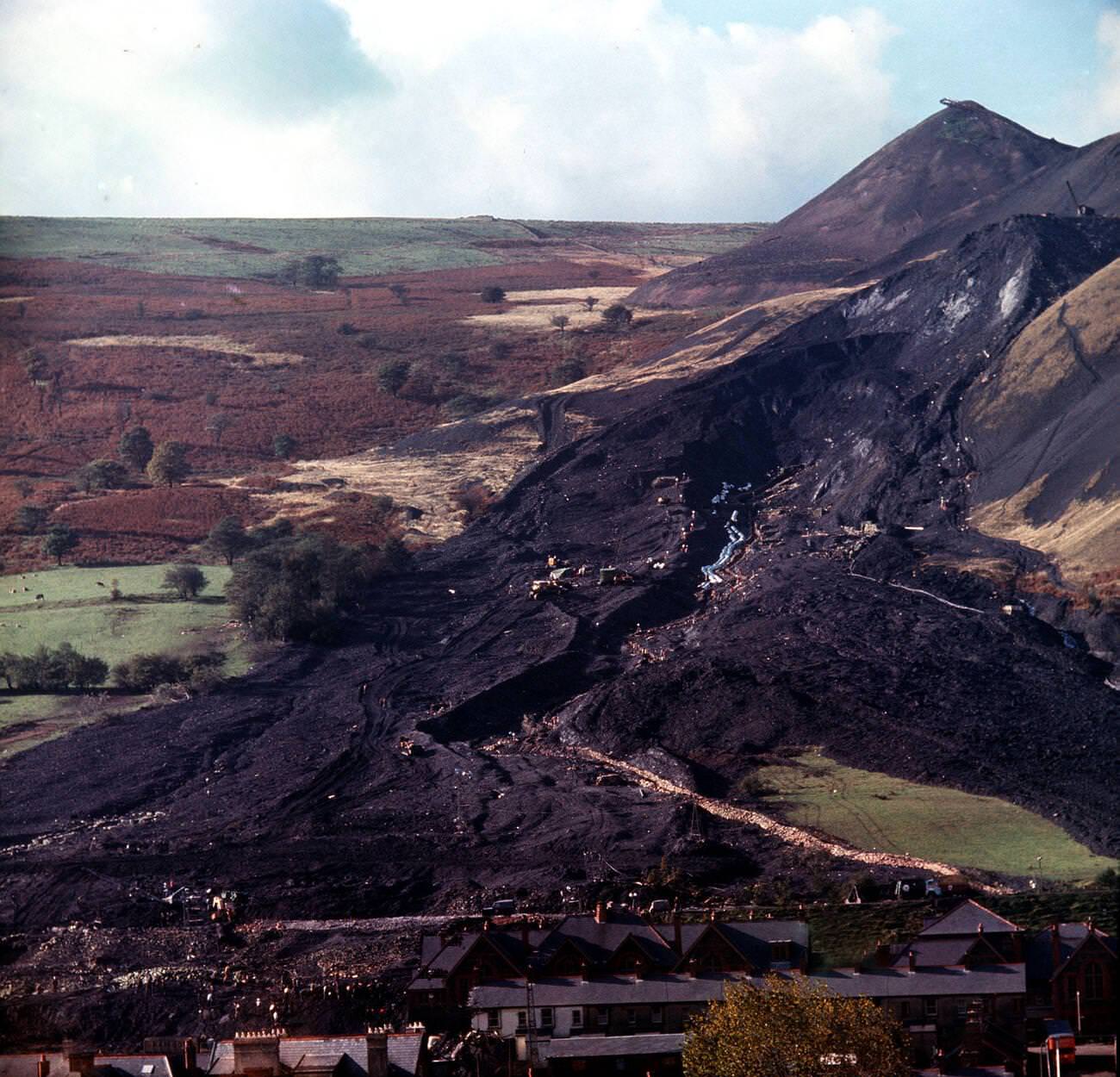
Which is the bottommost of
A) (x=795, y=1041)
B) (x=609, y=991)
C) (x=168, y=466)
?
(x=795, y=1041)

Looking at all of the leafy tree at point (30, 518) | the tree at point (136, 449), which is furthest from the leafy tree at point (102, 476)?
the leafy tree at point (30, 518)

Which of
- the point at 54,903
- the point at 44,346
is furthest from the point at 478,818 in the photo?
the point at 44,346

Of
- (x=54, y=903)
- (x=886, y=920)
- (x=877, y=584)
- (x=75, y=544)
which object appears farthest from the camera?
(x=75, y=544)

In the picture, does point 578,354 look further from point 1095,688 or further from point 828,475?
point 1095,688

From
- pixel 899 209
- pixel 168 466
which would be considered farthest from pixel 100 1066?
pixel 899 209

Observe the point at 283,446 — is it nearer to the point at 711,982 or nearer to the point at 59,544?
the point at 59,544

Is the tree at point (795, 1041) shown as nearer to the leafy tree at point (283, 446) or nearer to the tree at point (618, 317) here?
the leafy tree at point (283, 446)
